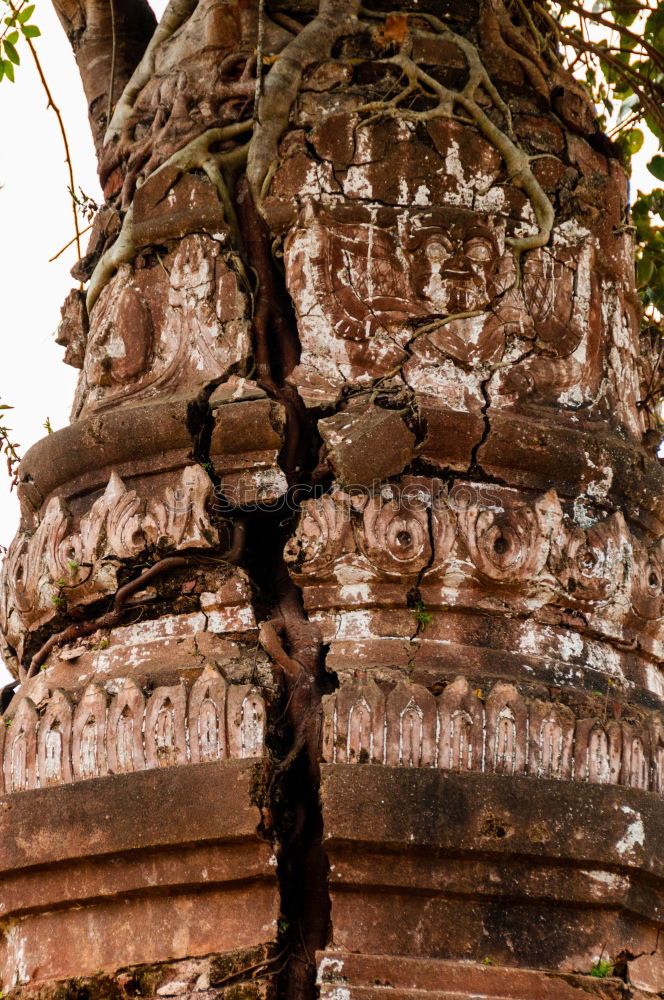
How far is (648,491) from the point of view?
13.4 ft

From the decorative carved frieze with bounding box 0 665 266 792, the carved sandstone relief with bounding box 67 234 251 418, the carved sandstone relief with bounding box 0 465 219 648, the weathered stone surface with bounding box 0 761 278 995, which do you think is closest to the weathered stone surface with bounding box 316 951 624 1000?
the weathered stone surface with bounding box 0 761 278 995

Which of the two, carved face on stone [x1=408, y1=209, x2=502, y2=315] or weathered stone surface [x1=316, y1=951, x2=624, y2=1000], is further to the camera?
carved face on stone [x1=408, y1=209, x2=502, y2=315]

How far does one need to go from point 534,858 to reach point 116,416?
1752 millimetres

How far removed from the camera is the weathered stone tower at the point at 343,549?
3.33m

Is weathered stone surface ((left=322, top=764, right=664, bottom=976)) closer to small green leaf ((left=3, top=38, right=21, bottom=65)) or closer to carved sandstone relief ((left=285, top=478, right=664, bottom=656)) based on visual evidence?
carved sandstone relief ((left=285, top=478, right=664, bottom=656))

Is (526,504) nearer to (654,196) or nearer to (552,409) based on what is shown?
(552,409)

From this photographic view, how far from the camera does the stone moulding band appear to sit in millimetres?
3398

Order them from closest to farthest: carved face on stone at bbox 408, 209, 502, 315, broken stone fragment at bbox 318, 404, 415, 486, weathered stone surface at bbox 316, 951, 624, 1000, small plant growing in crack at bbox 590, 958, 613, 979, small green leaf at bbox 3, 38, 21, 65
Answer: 1. weathered stone surface at bbox 316, 951, 624, 1000
2. small plant growing in crack at bbox 590, 958, 613, 979
3. broken stone fragment at bbox 318, 404, 415, 486
4. carved face on stone at bbox 408, 209, 502, 315
5. small green leaf at bbox 3, 38, 21, 65

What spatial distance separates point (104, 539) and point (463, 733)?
119 cm

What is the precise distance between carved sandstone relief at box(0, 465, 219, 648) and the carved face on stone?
34.1 inches

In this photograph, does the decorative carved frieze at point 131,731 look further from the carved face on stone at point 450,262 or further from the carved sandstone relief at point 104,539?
the carved face on stone at point 450,262

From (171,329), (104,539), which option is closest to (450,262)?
(171,329)

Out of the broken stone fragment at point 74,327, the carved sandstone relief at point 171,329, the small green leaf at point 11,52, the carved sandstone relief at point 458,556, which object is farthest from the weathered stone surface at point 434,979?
the small green leaf at point 11,52

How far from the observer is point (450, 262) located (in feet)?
13.3
